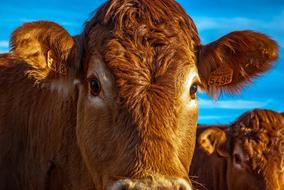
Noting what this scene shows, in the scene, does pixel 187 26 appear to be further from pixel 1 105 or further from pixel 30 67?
pixel 1 105

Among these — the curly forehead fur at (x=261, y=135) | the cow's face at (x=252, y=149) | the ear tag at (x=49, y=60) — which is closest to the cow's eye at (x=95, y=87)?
the ear tag at (x=49, y=60)

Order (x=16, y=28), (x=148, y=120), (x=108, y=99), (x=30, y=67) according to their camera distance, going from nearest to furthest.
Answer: (x=148, y=120) → (x=108, y=99) → (x=16, y=28) → (x=30, y=67)

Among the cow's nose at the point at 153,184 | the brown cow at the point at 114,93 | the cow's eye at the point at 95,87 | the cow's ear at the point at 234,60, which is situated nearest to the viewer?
the cow's nose at the point at 153,184

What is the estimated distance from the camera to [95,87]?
5852 millimetres

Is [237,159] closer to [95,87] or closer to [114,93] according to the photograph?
[95,87]

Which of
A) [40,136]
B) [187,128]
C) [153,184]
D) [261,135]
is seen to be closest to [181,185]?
[153,184]

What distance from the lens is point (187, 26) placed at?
6262 millimetres

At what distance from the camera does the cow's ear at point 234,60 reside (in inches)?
257

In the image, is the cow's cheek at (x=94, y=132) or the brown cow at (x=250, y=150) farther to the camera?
the brown cow at (x=250, y=150)

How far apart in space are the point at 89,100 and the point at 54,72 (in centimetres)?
74

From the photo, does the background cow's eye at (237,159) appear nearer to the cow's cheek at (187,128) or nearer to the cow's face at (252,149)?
the cow's face at (252,149)

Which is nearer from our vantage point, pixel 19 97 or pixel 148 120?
pixel 148 120

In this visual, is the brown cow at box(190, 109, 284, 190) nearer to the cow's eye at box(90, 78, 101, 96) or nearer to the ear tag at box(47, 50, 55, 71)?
the ear tag at box(47, 50, 55, 71)

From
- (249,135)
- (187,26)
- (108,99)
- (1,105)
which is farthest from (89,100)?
(249,135)
